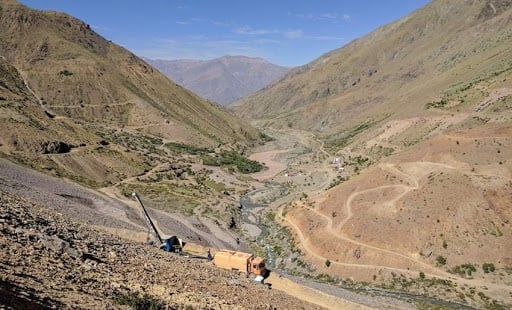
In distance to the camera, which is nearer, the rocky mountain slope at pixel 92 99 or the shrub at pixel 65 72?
the rocky mountain slope at pixel 92 99

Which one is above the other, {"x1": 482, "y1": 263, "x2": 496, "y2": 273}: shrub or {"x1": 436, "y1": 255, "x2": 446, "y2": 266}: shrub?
{"x1": 482, "y1": 263, "x2": 496, "y2": 273}: shrub

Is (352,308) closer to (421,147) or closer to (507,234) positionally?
(507,234)

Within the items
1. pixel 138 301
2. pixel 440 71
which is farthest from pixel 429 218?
pixel 440 71

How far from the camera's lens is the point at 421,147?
62031 millimetres

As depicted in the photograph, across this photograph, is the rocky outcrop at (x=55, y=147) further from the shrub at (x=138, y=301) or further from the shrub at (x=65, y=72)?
the shrub at (x=65, y=72)

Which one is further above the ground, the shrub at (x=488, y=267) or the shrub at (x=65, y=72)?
the shrub at (x=65, y=72)

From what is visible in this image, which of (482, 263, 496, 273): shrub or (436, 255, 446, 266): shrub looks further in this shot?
(436, 255, 446, 266): shrub

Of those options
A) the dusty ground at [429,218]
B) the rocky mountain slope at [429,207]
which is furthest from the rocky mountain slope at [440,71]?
the dusty ground at [429,218]

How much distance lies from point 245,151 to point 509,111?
77.7m

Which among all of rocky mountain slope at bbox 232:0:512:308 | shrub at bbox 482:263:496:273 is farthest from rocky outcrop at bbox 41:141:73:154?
shrub at bbox 482:263:496:273

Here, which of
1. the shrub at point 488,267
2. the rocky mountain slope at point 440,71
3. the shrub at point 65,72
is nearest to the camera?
the shrub at point 488,267

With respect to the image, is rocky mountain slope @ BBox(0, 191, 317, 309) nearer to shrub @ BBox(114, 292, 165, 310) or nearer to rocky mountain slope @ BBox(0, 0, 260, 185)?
shrub @ BBox(114, 292, 165, 310)

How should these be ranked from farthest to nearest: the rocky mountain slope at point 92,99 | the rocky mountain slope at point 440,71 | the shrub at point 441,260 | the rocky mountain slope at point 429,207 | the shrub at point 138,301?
the rocky mountain slope at point 440,71 → the rocky mountain slope at point 92,99 → the shrub at point 441,260 → the rocky mountain slope at point 429,207 → the shrub at point 138,301

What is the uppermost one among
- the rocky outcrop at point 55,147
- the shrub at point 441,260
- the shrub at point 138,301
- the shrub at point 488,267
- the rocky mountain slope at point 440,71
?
the rocky mountain slope at point 440,71
